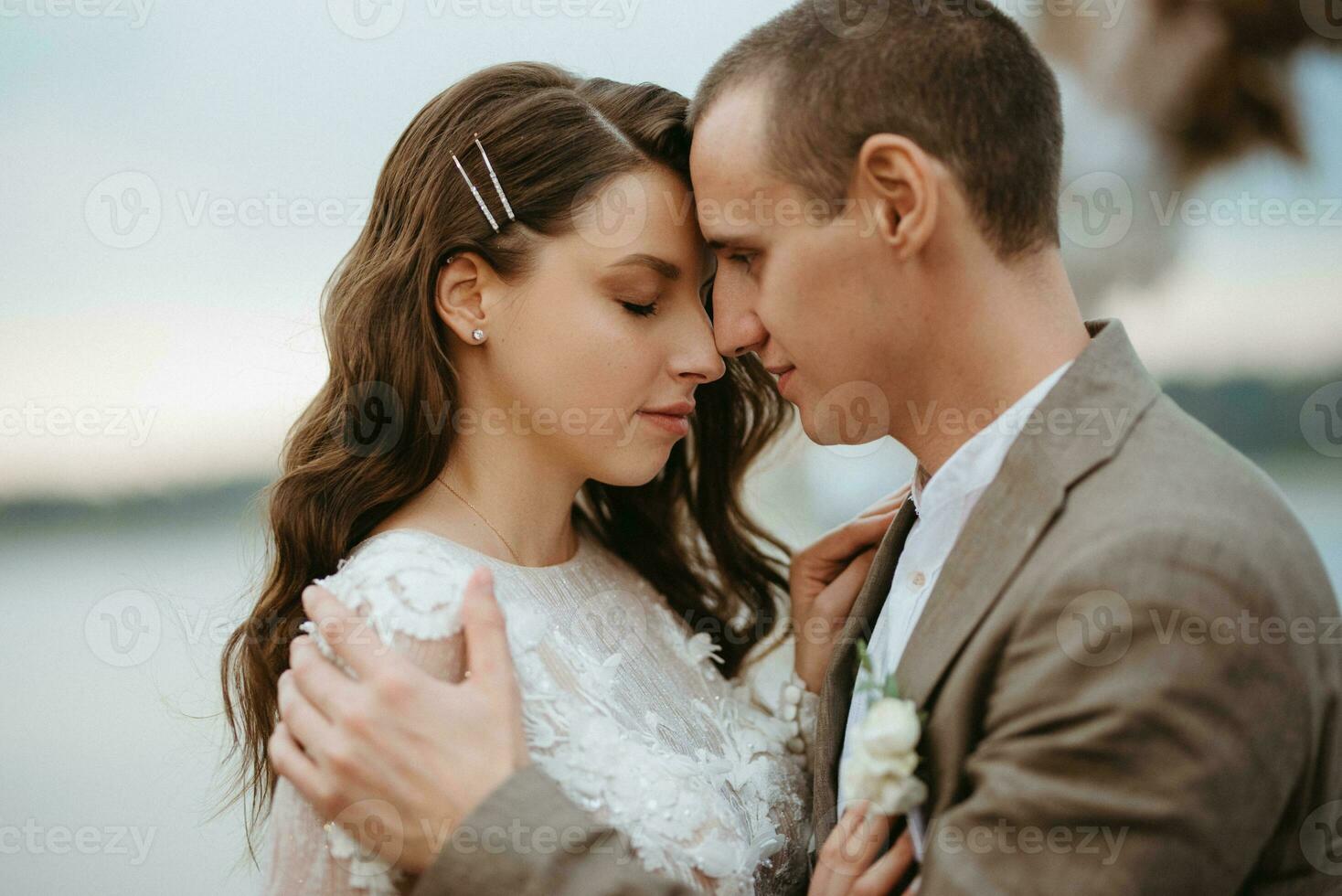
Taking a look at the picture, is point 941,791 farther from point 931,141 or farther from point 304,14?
point 304,14

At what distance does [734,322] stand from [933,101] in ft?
1.48

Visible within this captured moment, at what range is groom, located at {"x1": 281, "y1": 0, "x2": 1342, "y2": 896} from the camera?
1.17 metres

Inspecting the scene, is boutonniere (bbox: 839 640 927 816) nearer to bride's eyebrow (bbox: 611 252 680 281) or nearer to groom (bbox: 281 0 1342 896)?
groom (bbox: 281 0 1342 896)

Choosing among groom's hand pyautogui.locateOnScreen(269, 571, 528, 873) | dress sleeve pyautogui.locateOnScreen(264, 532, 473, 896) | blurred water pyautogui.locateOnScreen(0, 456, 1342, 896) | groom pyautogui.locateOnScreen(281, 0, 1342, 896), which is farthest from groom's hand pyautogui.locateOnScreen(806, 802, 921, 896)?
blurred water pyautogui.locateOnScreen(0, 456, 1342, 896)

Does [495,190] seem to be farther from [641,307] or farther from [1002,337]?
[1002,337]

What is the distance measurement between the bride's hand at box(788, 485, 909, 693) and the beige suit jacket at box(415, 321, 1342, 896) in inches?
22.2

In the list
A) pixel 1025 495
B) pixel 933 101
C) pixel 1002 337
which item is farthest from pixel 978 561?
pixel 933 101

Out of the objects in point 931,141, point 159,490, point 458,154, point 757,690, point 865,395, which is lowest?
point 159,490

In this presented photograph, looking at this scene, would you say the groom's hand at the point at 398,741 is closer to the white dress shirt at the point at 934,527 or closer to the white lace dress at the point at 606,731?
the white lace dress at the point at 606,731

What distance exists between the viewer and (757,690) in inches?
84.6

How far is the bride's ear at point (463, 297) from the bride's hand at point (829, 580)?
759 mm

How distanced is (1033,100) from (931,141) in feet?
0.64

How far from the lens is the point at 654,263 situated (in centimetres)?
173

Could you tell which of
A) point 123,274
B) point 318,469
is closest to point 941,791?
point 318,469
